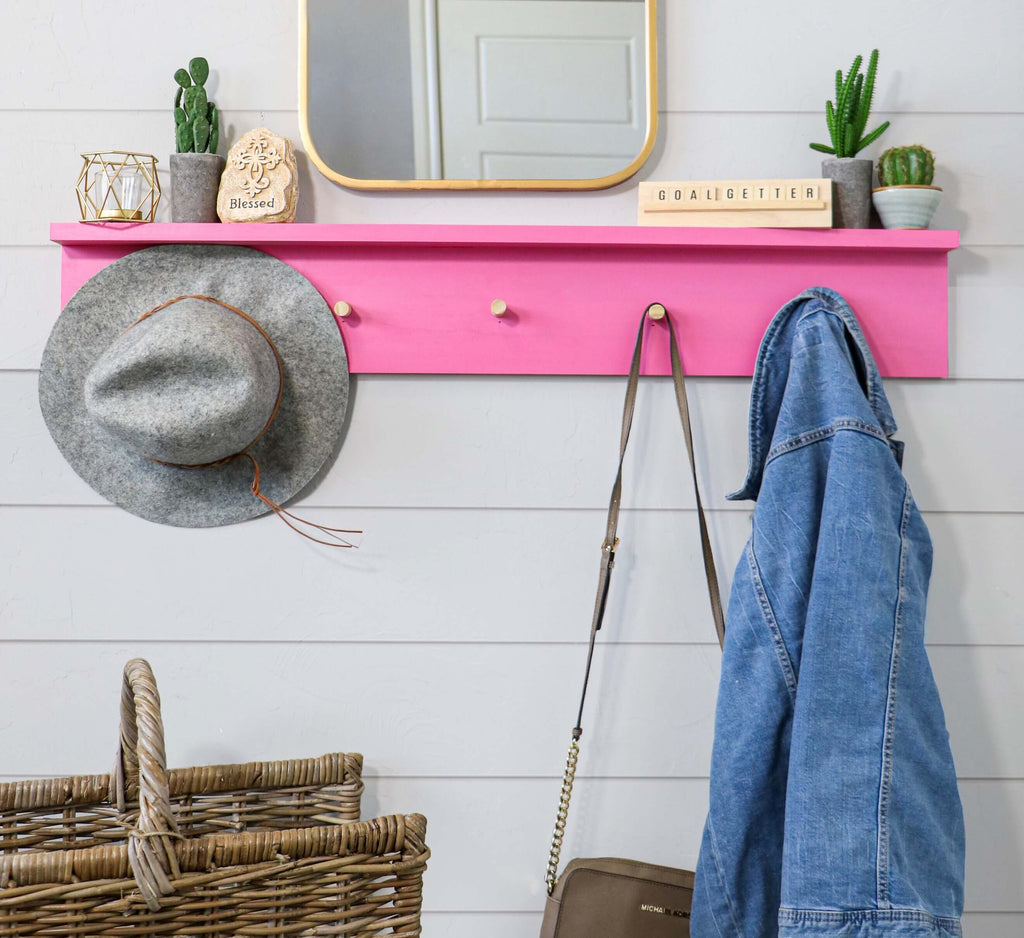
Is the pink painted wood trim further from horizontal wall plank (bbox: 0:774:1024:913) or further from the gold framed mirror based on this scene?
horizontal wall plank (bbox: 0:774:1024:913)

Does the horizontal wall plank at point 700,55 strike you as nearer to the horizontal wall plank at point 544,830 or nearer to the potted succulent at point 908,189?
the potted succulent at point 908,189

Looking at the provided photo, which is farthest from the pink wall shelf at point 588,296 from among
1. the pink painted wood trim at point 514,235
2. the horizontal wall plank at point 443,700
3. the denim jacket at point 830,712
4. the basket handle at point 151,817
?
the basket handle at point 151,817

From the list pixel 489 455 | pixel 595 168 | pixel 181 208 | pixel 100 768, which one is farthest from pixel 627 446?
pixel 100 768

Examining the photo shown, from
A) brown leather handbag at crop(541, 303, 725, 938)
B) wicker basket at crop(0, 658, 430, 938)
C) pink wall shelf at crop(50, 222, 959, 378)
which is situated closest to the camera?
wicker basket at crop(0, 658, 430, 938)

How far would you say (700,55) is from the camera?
1.07 metres

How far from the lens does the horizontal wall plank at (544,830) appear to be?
3.46 feet

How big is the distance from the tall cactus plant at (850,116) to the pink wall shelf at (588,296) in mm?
112

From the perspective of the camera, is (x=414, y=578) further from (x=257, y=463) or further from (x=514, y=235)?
(x=514, y=235)

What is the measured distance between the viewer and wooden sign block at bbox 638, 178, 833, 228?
1001mm

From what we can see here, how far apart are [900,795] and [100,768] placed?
869 mm

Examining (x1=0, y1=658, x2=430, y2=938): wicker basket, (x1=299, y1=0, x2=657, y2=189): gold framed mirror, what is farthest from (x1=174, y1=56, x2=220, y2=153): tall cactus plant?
(x1=0, y1=658, x2=430, y2=938): wicker basket

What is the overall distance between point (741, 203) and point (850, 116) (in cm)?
16

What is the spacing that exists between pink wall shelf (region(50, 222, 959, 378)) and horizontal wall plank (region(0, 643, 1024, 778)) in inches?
13.2

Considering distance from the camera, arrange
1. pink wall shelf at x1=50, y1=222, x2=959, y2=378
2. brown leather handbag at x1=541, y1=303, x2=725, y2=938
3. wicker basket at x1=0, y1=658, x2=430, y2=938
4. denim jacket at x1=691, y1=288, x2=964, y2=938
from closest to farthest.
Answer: wicker basket at x1=0, y1=658, x2=430, y2=938 → denim jacket at x1=691, y1=288, x2=964, y2=938 → brown leather handbag at x1=541, y1=303, x2=725, y2=938 → pink wall shelf at x1=50, y1=222, x2=959, y2=378
